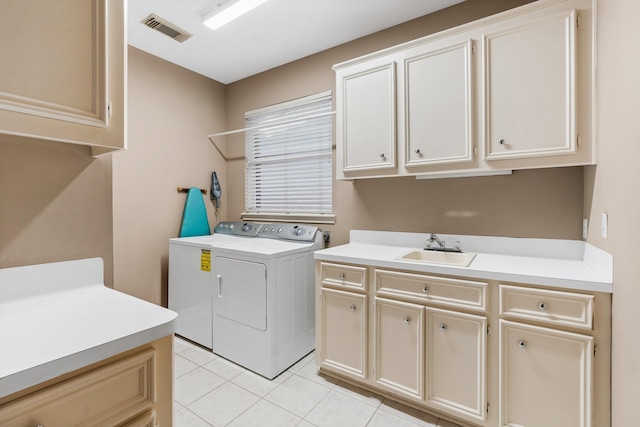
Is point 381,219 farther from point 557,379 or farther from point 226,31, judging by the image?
point 226,31

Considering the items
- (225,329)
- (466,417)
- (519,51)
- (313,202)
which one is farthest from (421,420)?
(519,51)

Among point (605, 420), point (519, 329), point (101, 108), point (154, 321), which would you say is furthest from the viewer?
point (519, 329)

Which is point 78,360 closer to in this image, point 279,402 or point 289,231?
point 279,402

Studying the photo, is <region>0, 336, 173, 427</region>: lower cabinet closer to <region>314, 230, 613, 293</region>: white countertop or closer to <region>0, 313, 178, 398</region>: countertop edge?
<region>0, 313, 178, 398</region>: countertop edge

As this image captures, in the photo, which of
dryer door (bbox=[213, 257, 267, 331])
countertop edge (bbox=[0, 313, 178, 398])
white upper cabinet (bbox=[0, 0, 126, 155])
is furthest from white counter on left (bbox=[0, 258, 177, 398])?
dryer door (bbox=[213, 257, 267, 331])

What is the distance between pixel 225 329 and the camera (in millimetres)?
2533

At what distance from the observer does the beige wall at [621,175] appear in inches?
43.8

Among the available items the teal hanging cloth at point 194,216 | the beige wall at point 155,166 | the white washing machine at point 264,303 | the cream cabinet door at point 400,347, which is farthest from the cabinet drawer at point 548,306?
the beige wall at point 155,166

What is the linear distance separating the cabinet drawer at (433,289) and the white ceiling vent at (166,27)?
8.34 feet

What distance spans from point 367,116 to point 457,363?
5.67ft

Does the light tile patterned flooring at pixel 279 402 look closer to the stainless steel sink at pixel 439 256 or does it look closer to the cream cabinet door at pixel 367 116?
the stainless steel sink at pixel 439 256

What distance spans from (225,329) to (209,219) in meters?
1.42

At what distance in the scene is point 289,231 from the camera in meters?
2.89

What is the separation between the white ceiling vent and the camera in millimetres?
2414
